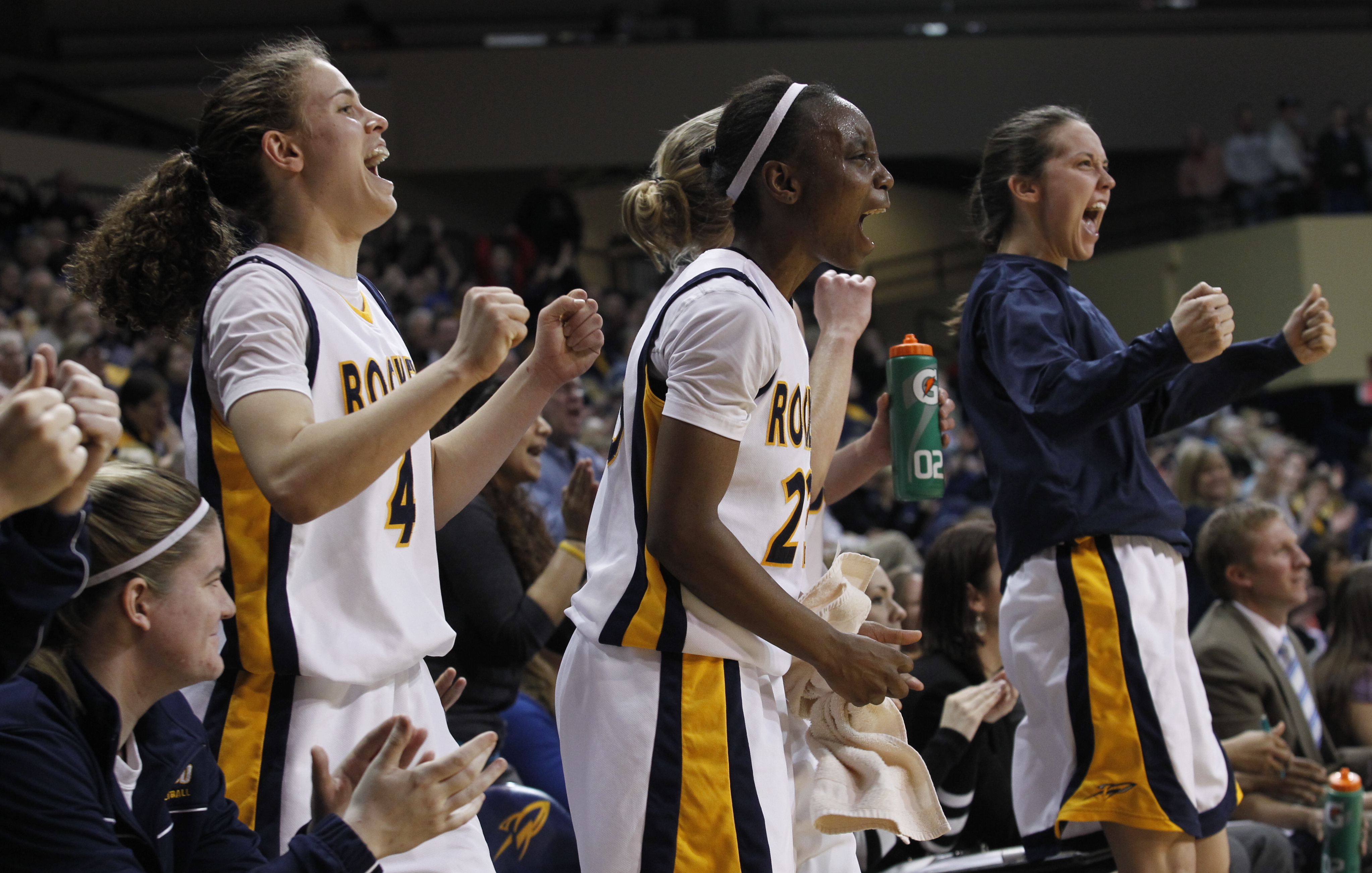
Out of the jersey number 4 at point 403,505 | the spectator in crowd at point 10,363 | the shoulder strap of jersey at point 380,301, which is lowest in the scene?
Answer: the jersey number 4 at point 403,505

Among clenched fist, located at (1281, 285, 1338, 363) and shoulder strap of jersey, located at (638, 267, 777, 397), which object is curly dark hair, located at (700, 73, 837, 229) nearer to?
shoulder strap of jersey, located at (638, 267, 777, 397)

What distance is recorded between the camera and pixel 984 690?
3.49m

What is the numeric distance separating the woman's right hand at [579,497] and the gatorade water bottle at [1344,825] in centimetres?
227

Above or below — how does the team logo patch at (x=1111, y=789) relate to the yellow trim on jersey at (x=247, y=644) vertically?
below

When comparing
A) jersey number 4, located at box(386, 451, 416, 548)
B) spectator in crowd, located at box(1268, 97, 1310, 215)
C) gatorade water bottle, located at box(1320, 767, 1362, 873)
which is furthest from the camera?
spectator in crowd, located at box(1268, 97, 1310, 215)

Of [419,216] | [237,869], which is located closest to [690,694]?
[237,869]

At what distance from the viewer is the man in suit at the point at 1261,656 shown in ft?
13.3

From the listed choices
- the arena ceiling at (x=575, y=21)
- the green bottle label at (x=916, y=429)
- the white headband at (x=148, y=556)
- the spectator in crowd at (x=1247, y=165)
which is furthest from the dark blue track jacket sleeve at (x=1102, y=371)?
the arena ceiling at (x=575, y=21)

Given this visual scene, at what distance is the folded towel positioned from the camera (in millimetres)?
2154

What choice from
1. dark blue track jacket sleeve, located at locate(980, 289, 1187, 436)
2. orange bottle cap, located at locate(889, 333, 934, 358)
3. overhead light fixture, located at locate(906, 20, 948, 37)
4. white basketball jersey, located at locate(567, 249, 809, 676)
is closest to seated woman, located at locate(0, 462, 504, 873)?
white basketball jersey, located at locate(567, 249, 809, 676)

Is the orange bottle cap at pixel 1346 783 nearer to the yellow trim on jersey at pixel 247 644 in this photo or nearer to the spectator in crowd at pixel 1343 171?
the yellow trim on jersey at pixel 247 644

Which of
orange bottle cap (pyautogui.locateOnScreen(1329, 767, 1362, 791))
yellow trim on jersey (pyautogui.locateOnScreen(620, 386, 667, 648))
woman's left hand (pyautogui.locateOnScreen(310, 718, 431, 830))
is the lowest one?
orange bottle cap (pyautogui.locateOnScreen(1329, 767, 1362, 791))

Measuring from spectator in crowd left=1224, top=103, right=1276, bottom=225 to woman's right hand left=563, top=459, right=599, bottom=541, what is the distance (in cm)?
1391

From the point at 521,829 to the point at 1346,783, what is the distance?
2.28m
